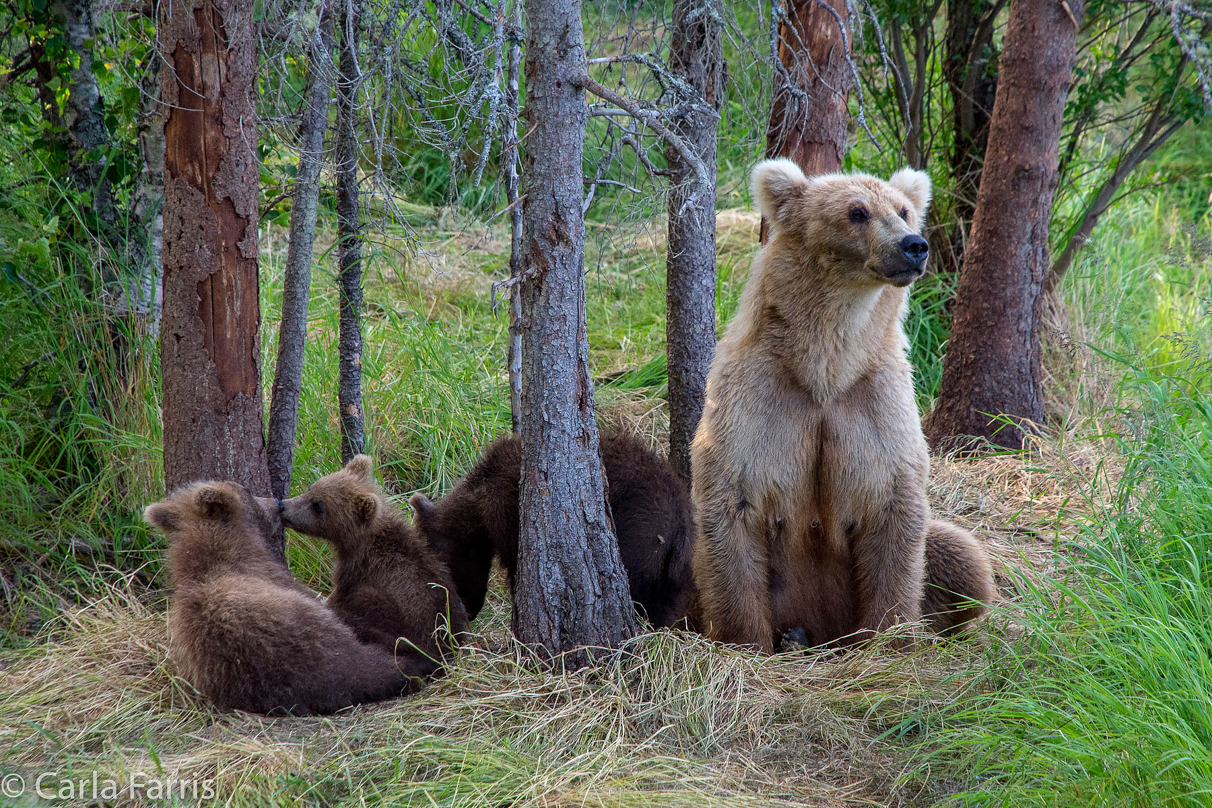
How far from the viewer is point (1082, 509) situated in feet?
15.4

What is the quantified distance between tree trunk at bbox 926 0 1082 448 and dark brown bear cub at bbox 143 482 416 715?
13.1ft

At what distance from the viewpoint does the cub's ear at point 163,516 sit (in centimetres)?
392

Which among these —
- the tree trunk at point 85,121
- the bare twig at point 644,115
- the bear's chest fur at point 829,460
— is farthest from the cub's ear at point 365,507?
the tree trunk at point 85,121

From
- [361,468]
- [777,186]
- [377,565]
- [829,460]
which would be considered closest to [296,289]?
[361,468]

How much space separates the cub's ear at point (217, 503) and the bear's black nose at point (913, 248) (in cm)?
288

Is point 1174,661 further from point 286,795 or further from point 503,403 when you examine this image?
point 503,403

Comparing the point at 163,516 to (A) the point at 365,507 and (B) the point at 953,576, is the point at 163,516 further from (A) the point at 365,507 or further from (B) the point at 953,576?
(B) the point at 953,576

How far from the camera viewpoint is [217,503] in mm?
3957

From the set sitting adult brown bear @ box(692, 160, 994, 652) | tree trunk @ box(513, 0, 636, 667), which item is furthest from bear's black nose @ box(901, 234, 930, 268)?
tree trunk @ box(513, 0, 636, 667)

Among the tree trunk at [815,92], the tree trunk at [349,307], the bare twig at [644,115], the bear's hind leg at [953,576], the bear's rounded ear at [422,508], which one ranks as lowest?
the bear's hind leg at [953,576]

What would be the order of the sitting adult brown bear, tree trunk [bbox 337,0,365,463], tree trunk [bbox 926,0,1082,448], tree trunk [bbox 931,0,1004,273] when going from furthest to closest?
tree trunk [bbox 931,0,1004,273] < tree trunk [bbox 926,0,1082,448] < tree trunk [bbox 337,0,365,463] < the sitting adult brown bear

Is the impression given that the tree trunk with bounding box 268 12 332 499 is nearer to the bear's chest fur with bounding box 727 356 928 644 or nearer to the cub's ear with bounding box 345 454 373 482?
the cub's ear with bounding box 345 454 373 482

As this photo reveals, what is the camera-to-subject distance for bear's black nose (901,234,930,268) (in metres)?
3.67

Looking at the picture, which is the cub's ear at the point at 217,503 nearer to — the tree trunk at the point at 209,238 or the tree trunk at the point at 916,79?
the tree trunk at the point at 209,238
